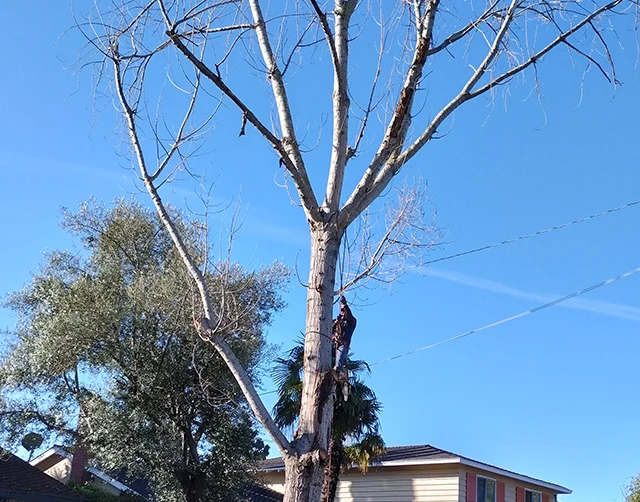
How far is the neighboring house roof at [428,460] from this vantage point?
21250 millimetres

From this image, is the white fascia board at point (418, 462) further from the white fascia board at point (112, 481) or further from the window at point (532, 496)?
the white fascia board at point (112, 481)

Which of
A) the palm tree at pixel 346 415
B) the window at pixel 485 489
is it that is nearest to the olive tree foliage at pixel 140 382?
the palm tree at pixel 346 415

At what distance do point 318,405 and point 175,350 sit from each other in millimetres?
12726

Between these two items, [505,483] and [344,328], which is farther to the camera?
[505,483]

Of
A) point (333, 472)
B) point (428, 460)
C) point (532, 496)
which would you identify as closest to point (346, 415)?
point (333, 472)

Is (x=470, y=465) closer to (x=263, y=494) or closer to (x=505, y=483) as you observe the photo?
(x=505, y=483)

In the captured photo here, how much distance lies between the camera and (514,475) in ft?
75.4

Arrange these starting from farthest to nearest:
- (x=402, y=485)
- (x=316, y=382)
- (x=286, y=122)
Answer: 1. (x=402, y=485)
2. (x=286, y=122)
3. (x=316, y=382)

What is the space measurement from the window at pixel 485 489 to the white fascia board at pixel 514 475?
1.15ft

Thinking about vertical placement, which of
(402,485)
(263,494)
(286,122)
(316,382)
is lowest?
(316,382)

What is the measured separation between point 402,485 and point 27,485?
10504 mm

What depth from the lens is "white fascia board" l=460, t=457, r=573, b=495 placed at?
70.2 ft

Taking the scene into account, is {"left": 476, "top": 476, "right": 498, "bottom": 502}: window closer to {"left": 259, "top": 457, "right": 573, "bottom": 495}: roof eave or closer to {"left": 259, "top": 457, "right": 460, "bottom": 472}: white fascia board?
{"left": 259, "top": 457, "right": 573, "bottom": 495}: roof eave

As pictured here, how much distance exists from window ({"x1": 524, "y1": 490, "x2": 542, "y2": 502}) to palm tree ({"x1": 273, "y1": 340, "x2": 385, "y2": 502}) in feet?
25.0
